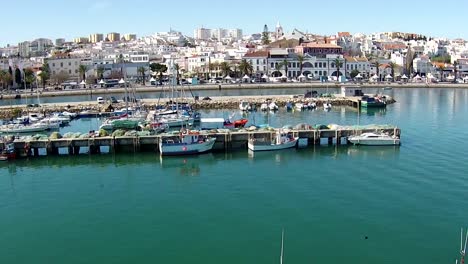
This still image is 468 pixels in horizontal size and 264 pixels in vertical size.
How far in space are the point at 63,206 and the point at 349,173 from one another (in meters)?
16.4

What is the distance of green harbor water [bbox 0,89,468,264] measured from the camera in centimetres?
1980

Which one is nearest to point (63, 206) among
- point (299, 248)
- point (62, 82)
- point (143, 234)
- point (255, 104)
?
point (143, 234)

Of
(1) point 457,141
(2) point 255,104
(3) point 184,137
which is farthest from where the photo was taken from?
(2) point 255,104

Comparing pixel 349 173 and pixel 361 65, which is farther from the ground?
pixel 361 65

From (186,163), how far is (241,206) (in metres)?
10.4

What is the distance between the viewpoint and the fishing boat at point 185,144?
118ft

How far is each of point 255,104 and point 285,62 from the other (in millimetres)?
44678

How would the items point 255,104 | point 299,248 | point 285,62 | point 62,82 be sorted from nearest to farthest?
point 299,248 → point 255,104 → point 62,82 → point 285,62

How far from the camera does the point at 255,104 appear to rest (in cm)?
6325

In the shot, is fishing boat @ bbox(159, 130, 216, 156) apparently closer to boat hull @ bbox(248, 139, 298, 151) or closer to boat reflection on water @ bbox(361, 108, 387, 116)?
boat hull @ bbox(248, 139, 298, 151)

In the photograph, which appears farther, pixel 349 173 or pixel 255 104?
pixel 255 104

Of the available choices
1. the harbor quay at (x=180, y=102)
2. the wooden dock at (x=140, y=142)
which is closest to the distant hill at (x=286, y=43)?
the harbor quay at (x=180, y=102)

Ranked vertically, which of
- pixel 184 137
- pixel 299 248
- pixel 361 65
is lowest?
pixel 299 248

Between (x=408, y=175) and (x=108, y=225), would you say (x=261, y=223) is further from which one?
(x=408, y=175)
